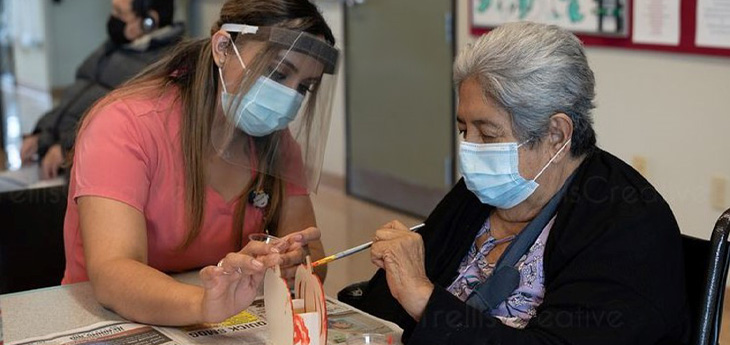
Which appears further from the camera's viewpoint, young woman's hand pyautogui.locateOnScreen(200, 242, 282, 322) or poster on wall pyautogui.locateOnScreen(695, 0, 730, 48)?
poster on wall pyautogui.locateOnScreen(695, 0, 730, 48)

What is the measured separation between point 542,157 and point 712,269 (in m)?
0.33

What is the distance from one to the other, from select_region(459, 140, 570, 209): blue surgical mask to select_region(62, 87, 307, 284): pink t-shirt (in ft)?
1.86

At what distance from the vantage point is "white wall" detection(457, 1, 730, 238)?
349 cm

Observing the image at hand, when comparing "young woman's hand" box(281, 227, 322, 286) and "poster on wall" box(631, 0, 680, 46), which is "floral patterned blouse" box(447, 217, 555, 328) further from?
"poster on wall" box(631, 0, 680, 46)

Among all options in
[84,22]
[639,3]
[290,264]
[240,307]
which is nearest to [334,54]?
[290,264]

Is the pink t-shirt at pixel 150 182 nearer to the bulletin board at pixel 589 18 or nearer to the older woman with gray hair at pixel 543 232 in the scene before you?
the older woman with gray hair at pixel 543 232

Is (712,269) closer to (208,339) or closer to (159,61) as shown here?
(208,339)

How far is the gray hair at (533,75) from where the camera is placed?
1.60 metres

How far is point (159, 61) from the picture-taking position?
A: 2.09m

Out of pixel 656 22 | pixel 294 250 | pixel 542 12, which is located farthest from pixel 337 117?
pixel 294 250

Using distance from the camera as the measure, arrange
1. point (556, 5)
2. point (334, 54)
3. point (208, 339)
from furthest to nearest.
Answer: point (556, 5)
point (334, 54)
point (208, 339)

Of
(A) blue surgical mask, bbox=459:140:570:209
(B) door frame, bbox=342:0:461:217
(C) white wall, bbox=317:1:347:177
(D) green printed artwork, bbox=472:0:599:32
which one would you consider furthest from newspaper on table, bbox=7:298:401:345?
(C) white wall, bbox=317:1:347:177

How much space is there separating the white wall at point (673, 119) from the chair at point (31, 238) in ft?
7.50

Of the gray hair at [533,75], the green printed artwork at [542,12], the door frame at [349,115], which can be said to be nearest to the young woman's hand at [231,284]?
the gray hair at [533,75]
